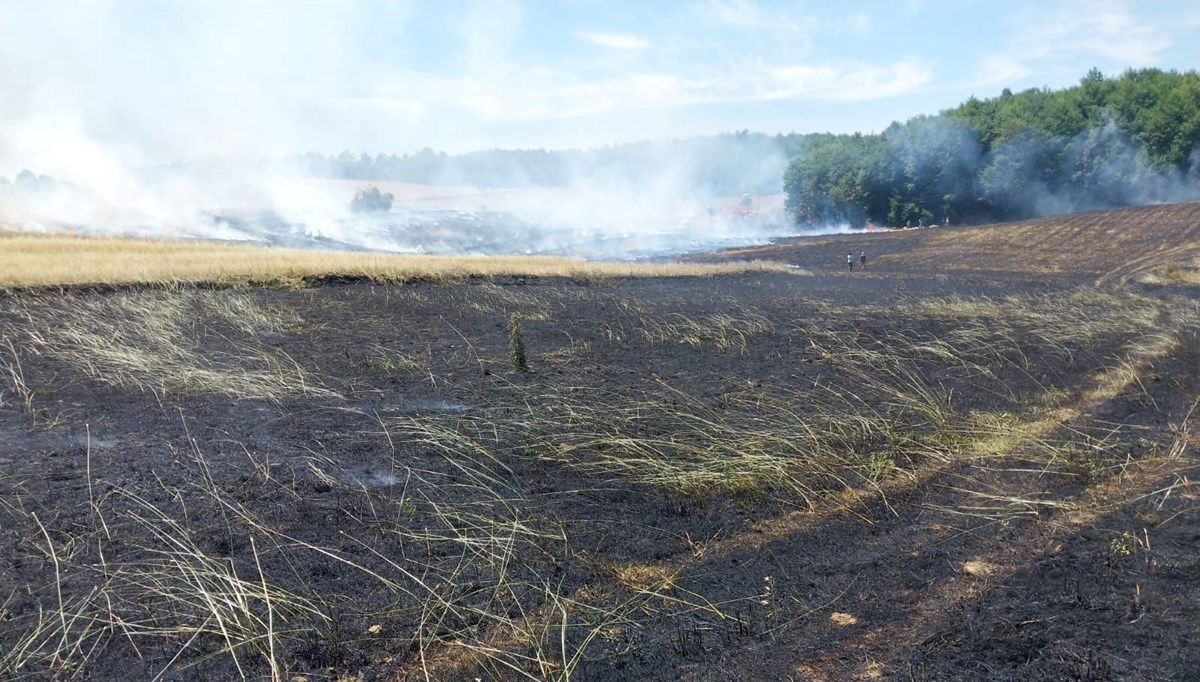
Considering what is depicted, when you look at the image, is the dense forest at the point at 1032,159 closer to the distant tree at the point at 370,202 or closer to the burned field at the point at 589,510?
the distant tree at the point at 370,202


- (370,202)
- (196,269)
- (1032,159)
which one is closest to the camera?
(196,269)

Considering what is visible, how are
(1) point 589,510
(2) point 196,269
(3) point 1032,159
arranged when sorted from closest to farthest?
(1) point 589,510
(2) point 196,269
(3) point 1032,159

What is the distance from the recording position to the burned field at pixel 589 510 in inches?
163

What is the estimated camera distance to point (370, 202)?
75.7 meters

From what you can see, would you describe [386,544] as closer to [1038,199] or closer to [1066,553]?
[1066,553]

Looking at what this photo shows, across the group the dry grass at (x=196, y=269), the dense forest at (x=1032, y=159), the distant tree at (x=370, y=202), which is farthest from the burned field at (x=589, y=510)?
the distant tree at (x=370, y=202)

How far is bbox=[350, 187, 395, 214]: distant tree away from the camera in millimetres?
73562

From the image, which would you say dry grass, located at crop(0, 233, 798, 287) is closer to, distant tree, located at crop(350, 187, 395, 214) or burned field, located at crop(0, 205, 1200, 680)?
burned field, located at crop(0, 205, 1200, 680)

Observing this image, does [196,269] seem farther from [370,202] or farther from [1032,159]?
[1032,159]

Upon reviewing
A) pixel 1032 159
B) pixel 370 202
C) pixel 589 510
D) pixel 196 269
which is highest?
pixel 370 202

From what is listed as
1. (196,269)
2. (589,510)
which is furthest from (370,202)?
(589,510)

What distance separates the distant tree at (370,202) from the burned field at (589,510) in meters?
63.7

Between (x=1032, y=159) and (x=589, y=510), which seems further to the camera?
(x=1032, y=159)

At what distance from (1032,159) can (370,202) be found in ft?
181
